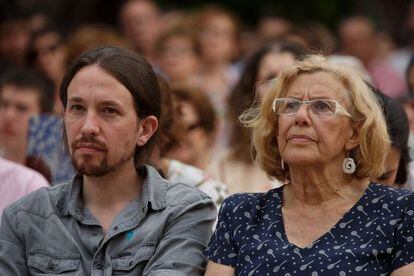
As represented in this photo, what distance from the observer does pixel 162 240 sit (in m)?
4.96

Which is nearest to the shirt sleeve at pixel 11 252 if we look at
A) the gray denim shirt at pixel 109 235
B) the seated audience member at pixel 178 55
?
the gray denim shirt at pixel 109 235

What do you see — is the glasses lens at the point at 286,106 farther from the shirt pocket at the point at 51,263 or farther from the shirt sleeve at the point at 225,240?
the shirt pocket at the point at 51,263

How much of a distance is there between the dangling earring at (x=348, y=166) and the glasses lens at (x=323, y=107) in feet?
0.67

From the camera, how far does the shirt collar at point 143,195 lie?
504 cm

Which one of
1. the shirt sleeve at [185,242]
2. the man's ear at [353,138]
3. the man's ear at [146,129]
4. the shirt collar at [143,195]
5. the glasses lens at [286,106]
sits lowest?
the shirt sleeve at [185,242]

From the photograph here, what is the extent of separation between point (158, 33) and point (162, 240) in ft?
25.0

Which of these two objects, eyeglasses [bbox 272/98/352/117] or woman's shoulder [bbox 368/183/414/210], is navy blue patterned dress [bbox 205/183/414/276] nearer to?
woman's shoulder [bbox 368/183/414/210]

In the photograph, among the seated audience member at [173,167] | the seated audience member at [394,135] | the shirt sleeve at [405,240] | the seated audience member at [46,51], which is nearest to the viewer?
the shirt sleeve at [405,240]

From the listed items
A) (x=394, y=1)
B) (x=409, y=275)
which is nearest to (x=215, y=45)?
(x=394, y=1)

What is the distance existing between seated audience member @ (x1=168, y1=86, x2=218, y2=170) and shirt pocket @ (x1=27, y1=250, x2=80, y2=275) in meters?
2.20

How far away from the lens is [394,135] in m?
5.62

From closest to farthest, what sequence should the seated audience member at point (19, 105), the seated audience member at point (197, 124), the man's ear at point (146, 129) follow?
1. the man's ear at point (146, 129)
2. the seated audience member at point (197, 124)
3. the seated audience member at point (19, 105)

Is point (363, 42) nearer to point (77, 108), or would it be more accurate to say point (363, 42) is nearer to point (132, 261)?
point (77, 108)

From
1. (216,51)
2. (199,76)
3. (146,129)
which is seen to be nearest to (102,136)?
(146,129)
